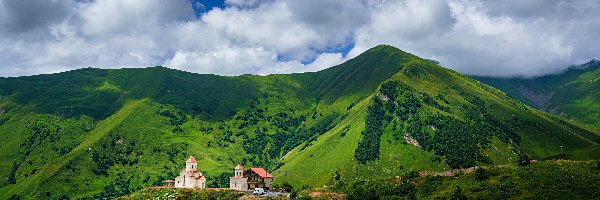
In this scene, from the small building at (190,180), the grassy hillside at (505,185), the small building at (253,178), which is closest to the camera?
the grassy hillside at (505,185)

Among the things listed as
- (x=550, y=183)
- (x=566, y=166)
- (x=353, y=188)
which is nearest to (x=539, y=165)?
(x=566, y=166)

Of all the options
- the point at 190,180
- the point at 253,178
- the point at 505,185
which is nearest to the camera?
the point at 505,185

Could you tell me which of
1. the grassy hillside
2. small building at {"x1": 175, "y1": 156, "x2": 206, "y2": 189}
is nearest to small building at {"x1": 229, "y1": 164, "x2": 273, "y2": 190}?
small building at {"x1": 175, "y1": 156, "x2": 206, "y2": 189}

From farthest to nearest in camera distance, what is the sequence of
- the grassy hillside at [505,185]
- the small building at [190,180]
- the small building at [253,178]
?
the small building at [253,178], the small building at [190,180], the grassy hillside at [505,185]

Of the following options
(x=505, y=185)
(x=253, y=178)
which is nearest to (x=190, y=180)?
(x=253, y=178)

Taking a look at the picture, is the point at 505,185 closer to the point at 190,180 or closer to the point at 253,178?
the point at 253,178

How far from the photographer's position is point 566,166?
425 ft

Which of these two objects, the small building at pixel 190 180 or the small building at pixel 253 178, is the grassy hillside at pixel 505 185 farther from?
the small building at pixel 190 180

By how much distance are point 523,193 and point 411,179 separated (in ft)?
102

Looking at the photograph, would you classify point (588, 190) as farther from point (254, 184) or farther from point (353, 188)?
point (254, 184)

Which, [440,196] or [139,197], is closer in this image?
[440,196]

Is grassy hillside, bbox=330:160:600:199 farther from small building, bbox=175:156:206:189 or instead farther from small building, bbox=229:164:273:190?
small building, bbox=175:156:206:189

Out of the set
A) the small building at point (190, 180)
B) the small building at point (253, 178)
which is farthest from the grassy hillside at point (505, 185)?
the small building at point (190, 180)

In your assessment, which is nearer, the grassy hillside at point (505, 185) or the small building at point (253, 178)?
the grassy hillside at point (505, 185)
